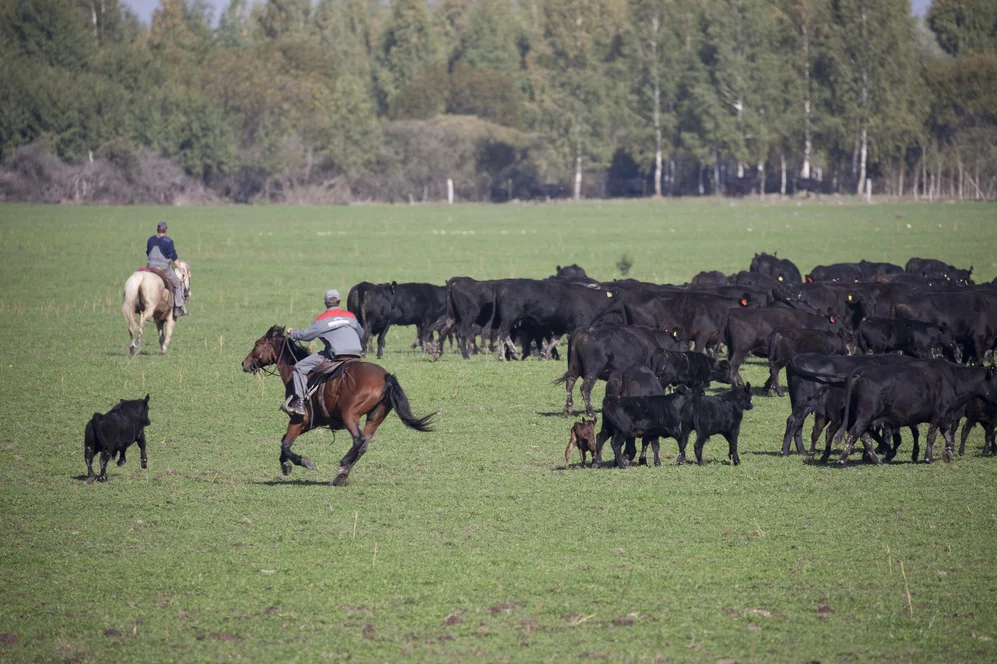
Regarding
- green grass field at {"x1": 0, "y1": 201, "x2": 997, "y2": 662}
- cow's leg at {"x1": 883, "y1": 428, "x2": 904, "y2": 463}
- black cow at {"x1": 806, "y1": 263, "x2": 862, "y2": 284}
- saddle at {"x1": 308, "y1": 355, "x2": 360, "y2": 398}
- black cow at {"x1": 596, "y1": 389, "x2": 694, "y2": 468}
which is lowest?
green grass field at {"x1": 0, "y1": 201, "x2": 997, "y2": 662}

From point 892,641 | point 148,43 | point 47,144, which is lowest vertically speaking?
point 892,641

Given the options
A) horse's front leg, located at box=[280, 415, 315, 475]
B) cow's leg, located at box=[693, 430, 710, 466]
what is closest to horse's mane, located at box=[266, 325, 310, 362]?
horse's front leg, located at box=[280, 415, 315, 475]

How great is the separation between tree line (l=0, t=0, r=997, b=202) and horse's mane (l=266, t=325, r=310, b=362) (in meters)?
74.2

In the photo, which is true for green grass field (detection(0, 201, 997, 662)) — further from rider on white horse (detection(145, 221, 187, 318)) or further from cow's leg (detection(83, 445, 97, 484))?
rider on white horse (detection(145, 221, 187, 318))

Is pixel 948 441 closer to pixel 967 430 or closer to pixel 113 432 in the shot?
pixel 967 430

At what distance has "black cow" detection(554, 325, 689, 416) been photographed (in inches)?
700

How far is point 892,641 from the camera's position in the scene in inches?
361

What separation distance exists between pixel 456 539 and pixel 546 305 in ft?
39.2

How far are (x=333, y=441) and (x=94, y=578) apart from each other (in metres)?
5.29

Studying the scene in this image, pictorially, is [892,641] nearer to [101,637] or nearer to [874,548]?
[874,548]

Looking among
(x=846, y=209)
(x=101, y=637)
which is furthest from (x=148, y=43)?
(x=101, y=637)

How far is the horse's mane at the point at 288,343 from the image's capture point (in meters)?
14.3

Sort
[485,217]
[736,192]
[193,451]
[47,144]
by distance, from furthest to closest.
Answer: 1. [736,192]
2. [47,144]
3. [485,217]
4. [193,451]

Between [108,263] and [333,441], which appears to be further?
[108,263]
